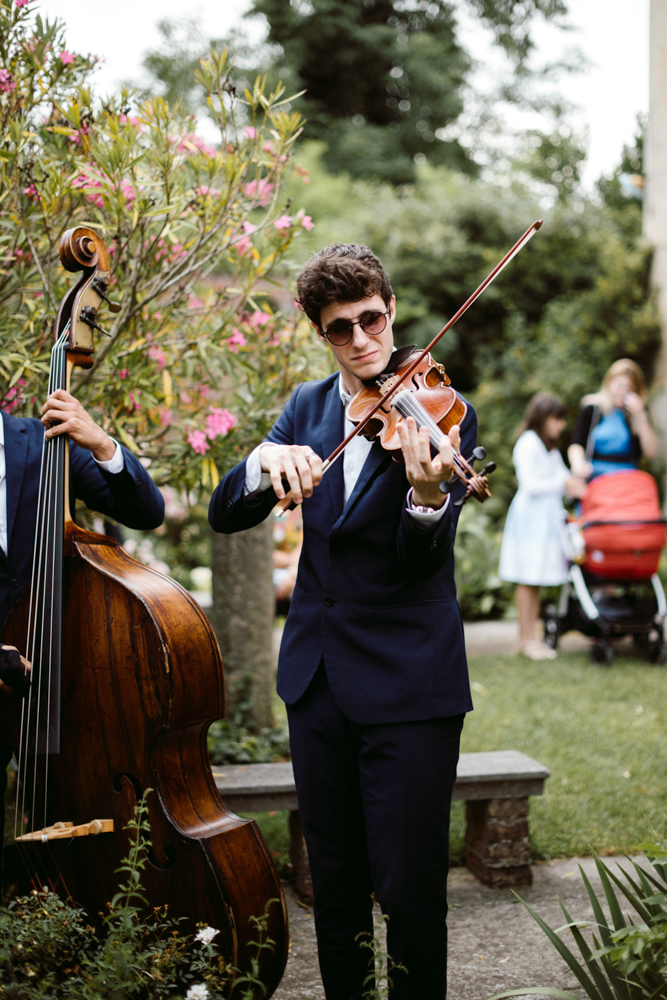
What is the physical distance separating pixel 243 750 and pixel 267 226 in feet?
7.72

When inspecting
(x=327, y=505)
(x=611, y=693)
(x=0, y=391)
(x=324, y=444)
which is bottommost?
(x=611, y=693)

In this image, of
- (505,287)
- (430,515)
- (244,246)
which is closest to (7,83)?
(244,246)

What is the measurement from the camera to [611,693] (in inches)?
204

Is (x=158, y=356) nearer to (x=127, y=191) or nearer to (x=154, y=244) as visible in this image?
(x=154, y=244)

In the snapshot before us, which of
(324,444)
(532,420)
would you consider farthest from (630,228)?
(324,444)

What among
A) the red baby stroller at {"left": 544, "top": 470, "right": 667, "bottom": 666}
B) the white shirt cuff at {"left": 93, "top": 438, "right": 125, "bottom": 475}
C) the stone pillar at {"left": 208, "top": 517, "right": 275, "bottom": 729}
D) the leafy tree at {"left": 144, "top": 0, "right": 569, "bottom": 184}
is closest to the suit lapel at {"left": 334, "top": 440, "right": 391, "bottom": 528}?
the white shirt cuff at {"left": 93, "top": 438, "right": 125, "bottom": 475}

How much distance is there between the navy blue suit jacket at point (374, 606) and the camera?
1.90m

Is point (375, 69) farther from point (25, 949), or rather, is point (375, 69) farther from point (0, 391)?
point (25, 949)

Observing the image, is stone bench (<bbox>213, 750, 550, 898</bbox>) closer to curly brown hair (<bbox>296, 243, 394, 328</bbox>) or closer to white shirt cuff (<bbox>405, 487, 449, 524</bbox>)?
white shirt cuff (<bbox>405, 487, 449, 524</bbox>)

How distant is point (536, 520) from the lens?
642cm

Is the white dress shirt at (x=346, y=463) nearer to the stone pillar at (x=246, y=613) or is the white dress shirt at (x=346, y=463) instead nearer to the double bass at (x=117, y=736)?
the double bass at (x=117, y=736)

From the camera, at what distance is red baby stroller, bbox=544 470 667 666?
568cm

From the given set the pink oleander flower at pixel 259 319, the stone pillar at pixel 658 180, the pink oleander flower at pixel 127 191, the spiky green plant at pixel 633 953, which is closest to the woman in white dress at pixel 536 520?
the stone pillar at pixel 658 180

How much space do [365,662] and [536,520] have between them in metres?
4.71
